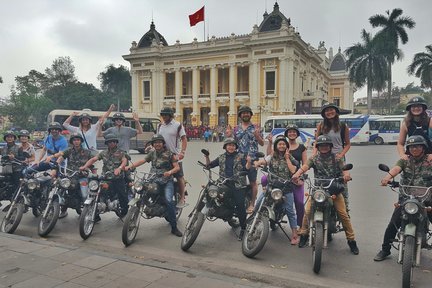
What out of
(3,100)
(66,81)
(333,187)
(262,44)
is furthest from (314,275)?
(66,81)

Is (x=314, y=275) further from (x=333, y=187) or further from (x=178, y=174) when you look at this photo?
(x=178, y=174)

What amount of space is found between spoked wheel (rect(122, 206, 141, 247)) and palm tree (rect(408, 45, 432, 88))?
4535 cm

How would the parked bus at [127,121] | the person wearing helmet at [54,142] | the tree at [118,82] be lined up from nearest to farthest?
1. the person wearing helmet at [54,142]
2. the parked bus at [127,121]
3. the tree at [118,82]

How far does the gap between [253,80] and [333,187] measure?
1654 inches

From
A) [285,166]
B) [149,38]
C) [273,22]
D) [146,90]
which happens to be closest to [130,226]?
[285,166]

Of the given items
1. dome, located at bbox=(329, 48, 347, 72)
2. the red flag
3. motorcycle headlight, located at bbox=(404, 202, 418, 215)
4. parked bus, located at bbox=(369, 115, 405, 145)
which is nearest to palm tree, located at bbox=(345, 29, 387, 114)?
parked bus, located at bbox=(369, 115, 405, 145)

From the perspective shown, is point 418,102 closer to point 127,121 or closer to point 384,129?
point 127,121

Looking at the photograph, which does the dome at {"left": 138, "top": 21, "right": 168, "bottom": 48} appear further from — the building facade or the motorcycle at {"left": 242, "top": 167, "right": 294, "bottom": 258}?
the motorcycle at {"left": 242, "top": 167, "right": 294, "bottom": 258}

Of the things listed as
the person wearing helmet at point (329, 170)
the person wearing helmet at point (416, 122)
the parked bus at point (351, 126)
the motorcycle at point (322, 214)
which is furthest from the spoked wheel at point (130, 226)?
the parked bus at point (351, 126)

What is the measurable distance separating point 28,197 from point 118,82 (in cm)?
7119

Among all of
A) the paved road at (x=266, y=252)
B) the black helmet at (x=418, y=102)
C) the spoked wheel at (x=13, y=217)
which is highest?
→ the black helmet at (x=418, y=102)

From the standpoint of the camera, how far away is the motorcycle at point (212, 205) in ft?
15.9

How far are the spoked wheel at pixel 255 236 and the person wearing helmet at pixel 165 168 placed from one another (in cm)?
128

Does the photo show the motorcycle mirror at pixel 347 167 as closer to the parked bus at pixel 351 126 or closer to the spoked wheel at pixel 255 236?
the spoked wheel at pixel 255 236
